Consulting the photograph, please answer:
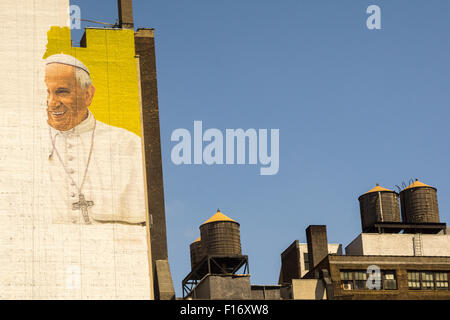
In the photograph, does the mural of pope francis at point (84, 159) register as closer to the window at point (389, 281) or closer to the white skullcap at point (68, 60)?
the white skullcap at point (68, 60)

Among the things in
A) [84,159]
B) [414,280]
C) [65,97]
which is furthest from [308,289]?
[65,97]

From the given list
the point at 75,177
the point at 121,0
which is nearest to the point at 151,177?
the point at 75,177

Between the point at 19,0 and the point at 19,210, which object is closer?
the point at 19,210

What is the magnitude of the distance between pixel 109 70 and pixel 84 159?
26.4 ft

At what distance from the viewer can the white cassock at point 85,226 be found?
64.6m

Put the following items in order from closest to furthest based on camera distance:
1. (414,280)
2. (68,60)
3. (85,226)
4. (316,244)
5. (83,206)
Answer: (85,226), (83,206), (414,280), (68,60), (316,244)

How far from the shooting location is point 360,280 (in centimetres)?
6825

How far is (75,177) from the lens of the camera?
6756cm

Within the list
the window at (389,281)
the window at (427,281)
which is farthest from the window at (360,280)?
the window at (427,281)

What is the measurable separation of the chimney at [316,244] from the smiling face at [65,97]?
20.4m

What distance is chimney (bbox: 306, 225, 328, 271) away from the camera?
71.4 metres

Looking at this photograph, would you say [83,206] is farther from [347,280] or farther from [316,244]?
[347,280]
